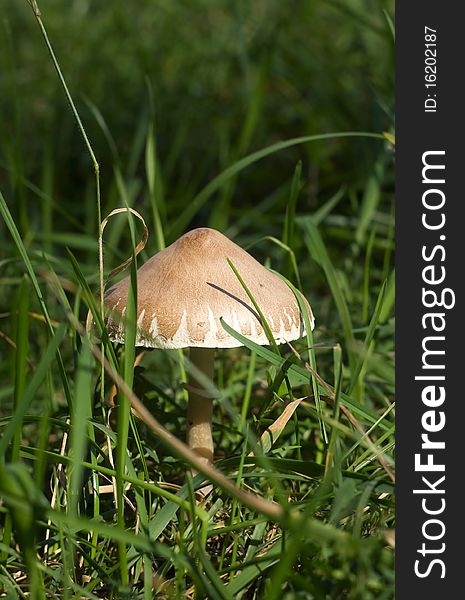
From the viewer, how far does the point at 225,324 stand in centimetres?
156

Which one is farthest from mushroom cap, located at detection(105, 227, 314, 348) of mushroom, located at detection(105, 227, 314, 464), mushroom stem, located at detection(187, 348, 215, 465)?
mushroom stem, located at detection(187, 348, 215, 465)

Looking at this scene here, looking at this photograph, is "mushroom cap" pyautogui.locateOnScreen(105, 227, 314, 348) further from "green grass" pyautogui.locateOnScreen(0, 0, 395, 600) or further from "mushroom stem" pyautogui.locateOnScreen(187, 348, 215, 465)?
"mushroom stem" pyautogui.locateOnScreen(187, 348, 215, 465)

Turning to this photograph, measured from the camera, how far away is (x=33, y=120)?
13.7ft

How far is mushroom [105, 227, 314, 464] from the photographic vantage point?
1.56 meters

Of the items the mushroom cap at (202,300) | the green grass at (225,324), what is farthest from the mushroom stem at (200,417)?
the mushroom cap at (202,300)

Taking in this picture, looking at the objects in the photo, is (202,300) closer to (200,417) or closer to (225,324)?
(225,324)

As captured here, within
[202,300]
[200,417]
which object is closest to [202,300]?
[202,300]

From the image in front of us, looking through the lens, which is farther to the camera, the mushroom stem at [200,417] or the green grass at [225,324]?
the mushroom stem at [200,417]

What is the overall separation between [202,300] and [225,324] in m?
0.07

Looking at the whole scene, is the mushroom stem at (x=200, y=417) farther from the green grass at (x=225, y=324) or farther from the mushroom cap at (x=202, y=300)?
the mushroom cap at (x=202, y=300)

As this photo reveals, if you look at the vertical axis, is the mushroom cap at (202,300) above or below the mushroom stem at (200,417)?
above

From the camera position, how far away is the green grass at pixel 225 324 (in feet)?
4.39

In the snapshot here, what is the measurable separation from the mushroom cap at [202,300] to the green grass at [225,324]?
0.19 ft

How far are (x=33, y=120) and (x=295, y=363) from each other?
301cm
